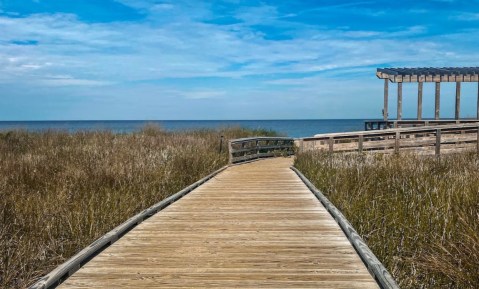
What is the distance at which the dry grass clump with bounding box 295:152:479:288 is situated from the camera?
4281 millimetres

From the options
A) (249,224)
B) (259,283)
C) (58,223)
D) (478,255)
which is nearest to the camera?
(259,283)

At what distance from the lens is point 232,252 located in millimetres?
4762

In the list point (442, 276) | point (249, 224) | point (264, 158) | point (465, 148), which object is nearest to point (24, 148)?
point (264, 158)

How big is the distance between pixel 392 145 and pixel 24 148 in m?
13.8

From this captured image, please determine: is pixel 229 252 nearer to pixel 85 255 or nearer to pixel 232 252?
pixel 232 252

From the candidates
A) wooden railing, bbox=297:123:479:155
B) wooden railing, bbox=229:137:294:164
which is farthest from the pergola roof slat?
wooden railing, bbox=229:137:294:164

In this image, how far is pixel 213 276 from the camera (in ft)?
13.2

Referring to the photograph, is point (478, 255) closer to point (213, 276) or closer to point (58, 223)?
point (213, 276)

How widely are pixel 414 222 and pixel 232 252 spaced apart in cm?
260

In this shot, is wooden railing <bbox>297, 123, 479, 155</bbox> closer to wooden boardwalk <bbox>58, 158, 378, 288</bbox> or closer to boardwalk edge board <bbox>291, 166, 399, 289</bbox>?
wooden boardwalk <bbox>58, 158, 378, 288</bbox>

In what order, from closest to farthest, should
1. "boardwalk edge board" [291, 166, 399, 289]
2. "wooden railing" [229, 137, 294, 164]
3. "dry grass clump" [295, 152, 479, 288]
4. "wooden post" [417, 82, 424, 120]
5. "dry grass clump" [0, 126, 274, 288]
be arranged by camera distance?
"boardwalk edge board" [291, 166, 399, 289] < "dry grass clump" [295, 152, 479, 288] < "dry grass clump" [0, 126, 274, 288] < "wooden railing" [229, 137, 294, 164] < "wooden post" [417, 82, 424, 120]

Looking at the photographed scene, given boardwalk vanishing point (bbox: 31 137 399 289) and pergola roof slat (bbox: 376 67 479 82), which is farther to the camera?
pergola roof slat (bbox: 376 67 479 82)

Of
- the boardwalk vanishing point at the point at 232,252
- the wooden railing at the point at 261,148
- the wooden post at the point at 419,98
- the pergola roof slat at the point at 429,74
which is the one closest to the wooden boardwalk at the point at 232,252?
the boardwalk vanishing point at the point at 232,252

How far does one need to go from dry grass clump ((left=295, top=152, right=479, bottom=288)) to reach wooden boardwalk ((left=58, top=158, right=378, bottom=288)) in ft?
1.64
